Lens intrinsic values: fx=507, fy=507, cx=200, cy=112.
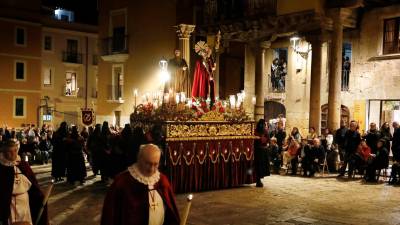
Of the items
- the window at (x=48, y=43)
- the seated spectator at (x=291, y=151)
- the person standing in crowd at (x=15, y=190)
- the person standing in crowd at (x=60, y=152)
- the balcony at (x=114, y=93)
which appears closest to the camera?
the person standing in crowd at (x=15, y=190)

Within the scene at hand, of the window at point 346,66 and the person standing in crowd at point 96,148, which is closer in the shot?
the person standing in crowd at point 96,148

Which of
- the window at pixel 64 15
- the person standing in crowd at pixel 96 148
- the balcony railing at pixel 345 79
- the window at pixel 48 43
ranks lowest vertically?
the person standing in crowd at pixel 96 148

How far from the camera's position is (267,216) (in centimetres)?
941

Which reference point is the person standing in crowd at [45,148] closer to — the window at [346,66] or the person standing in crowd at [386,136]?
the window at [346,66]

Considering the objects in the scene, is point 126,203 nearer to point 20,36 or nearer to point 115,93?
point 115,93

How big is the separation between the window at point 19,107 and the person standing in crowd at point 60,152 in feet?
73.8

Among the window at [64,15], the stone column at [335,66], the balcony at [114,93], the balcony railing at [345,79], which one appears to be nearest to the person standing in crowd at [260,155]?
the stone column at [335,66]

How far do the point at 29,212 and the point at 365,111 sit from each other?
52.3 ft

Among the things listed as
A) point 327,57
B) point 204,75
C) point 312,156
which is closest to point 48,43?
point 327,57

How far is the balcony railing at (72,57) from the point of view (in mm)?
39156

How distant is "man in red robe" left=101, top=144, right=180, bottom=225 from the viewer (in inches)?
168

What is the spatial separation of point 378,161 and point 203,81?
219 inches

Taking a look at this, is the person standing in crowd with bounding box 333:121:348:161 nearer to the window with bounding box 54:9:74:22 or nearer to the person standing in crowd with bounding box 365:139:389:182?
the person standing in crowd with bounding box 365:139:389:182

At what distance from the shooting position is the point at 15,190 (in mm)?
5742
